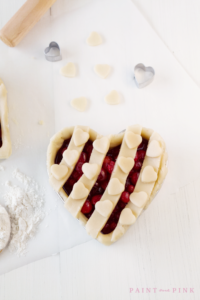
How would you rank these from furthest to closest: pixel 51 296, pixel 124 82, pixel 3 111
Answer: pixel 124 82 → pixel 3 111 → pixel 51 296

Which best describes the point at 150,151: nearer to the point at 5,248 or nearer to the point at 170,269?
the point at 170,269

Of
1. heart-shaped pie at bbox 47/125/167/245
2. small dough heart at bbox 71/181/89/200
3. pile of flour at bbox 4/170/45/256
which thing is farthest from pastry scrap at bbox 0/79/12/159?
small dough heart at bbox 71/181/89/200

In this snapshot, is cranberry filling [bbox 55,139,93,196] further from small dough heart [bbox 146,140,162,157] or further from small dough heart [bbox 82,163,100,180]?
small dough heart [bbox 146,140,162,157]

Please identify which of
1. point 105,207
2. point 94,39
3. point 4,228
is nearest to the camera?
point 105,207

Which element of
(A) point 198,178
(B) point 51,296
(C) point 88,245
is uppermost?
(A) point 198,178

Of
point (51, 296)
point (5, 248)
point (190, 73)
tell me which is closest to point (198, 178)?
point (190, 73)

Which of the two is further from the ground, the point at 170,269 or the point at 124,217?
the point at 124,217

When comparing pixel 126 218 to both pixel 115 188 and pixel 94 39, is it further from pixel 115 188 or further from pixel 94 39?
pixel 94 39

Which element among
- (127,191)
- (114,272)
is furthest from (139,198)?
(114,272)
